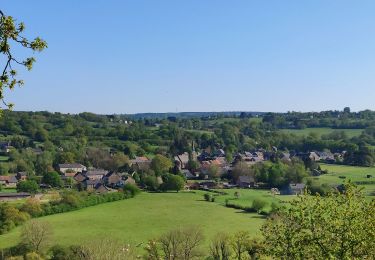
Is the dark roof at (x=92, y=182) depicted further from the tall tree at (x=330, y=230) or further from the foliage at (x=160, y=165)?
the tall tree at (x=330, y=230)

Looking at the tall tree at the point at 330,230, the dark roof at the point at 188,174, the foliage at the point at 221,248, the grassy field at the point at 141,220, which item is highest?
the tall tree at the point at 330,230

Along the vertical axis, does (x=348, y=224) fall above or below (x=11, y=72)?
below

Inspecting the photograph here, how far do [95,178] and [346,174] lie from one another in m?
Answer: 47.8

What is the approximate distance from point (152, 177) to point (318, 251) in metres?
67.7

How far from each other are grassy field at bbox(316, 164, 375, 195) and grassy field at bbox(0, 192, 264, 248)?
25.6 metres

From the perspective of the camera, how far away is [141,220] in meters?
56.0

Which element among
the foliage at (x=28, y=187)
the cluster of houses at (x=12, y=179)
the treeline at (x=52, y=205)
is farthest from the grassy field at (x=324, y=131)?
the foliage at (x=28, y=187)

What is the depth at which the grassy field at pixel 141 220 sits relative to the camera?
47.4 meters

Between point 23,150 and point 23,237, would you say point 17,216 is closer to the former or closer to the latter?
point 23,237

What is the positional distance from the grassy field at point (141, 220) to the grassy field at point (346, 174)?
25626mm

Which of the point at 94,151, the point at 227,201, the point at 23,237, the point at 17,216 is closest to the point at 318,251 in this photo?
the point at 23,237

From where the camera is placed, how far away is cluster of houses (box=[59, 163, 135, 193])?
8182 centimetres

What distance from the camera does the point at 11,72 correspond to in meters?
6.84

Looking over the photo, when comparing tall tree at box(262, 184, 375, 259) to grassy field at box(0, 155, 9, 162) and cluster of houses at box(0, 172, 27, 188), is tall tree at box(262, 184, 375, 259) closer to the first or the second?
cluster of houses at box(0, 172, 27, 188)
